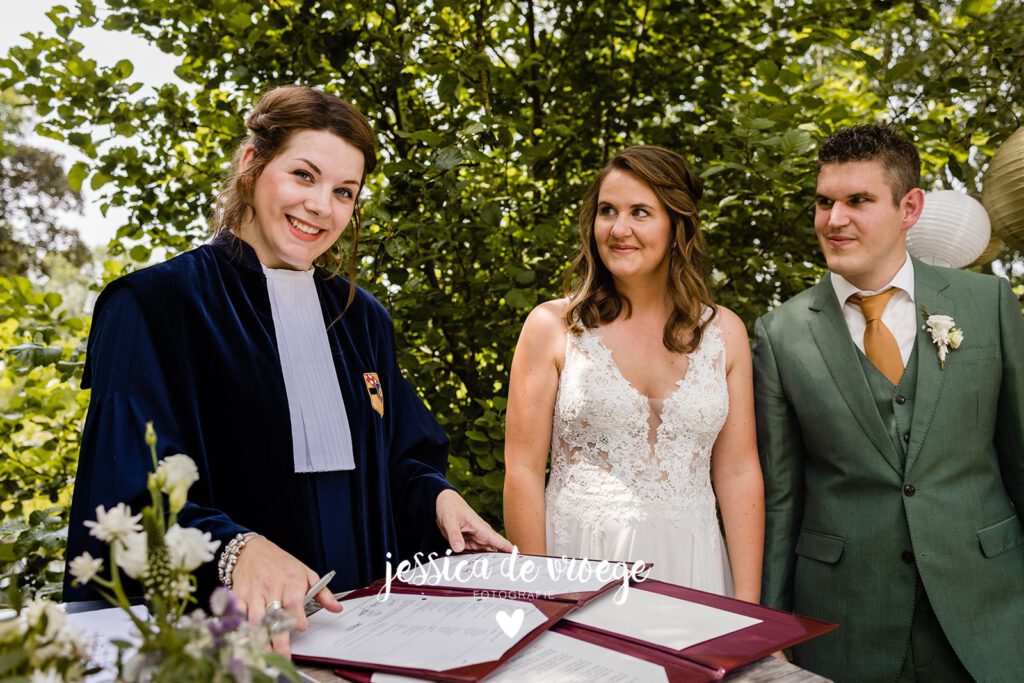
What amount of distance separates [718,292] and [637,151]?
1099 millimetres

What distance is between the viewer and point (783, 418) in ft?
8.42

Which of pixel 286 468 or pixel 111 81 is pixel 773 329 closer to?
pixel 286 468

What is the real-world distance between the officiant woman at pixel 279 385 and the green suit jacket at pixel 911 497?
123cm

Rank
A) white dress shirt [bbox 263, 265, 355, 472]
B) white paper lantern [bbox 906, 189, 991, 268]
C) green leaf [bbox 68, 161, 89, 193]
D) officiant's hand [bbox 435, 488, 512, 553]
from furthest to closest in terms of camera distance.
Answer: green leaf [bbox 68, 161, 89, 193], white paper lantern [bbox 906, 189, 991, 268], white dress shirt [bbox 263, 265, 355, 472], officiant's hand [bbox 435, 488, 512, 553]

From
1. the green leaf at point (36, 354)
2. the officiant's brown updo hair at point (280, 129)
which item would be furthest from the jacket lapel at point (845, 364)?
the green leaf at point (36, 354)

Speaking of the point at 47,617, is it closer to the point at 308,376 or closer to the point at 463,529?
the point at 463,529

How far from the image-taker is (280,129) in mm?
1829

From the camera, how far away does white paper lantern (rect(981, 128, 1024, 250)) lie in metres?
2.96

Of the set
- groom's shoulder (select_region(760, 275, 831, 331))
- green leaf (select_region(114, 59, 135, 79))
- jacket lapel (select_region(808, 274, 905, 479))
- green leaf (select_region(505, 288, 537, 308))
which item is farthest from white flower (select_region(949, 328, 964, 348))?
green leaf (select_region(114, 59, 135, 79))

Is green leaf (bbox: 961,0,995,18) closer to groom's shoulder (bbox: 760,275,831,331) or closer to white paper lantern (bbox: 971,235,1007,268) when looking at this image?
white paper lantern (bbox: 971,235,1007,268)

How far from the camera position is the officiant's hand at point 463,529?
160cm

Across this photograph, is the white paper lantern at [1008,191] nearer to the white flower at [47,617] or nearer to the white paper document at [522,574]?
the white paper document at [522,574]

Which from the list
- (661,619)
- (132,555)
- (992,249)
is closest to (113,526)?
(132,555)

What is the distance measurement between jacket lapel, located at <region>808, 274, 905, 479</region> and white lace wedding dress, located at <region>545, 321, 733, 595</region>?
0.34m
